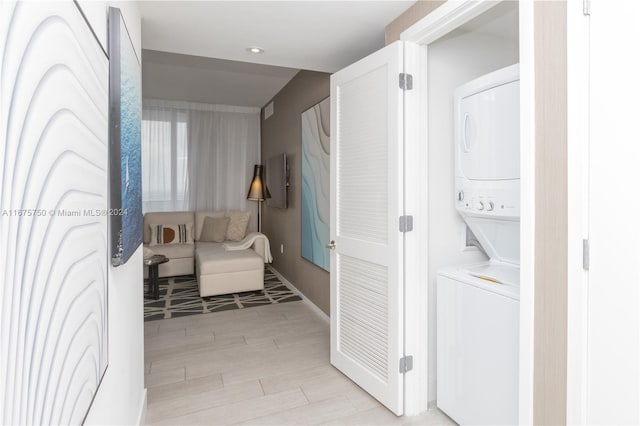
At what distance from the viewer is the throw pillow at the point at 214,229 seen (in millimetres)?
5643

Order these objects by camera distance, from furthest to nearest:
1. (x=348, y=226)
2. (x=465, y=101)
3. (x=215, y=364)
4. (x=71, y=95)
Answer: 1. (x=215, y=364)
2. (x=348, y=226)
3. (x=465, y=101)
4. (x=71, y=95)

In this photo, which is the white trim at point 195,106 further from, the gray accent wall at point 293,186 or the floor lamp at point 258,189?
the floor lamp at point 258,189

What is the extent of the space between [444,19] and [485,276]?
130 centimetres

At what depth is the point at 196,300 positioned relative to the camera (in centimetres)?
422

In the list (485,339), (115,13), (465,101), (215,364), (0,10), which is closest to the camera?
(0,10)

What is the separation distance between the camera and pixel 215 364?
8.84 feet

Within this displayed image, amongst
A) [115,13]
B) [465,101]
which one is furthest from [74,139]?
[465,101]

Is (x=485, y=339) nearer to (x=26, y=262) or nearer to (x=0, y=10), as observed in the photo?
(x=26, y=262)

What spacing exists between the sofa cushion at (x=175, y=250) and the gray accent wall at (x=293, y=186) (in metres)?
1.22

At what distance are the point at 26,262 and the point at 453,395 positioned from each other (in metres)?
2.04

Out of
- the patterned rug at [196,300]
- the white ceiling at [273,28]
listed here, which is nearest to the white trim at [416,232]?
the white ceiling at [273,28]
